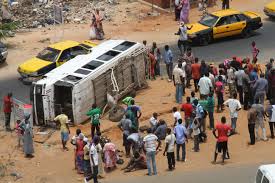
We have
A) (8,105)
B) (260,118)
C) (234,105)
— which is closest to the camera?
(260,118)

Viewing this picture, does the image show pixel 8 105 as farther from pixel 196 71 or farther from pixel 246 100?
pixel 246 100

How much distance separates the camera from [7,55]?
30.8 metres

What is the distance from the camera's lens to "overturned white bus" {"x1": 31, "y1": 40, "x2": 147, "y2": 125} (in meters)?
22.4

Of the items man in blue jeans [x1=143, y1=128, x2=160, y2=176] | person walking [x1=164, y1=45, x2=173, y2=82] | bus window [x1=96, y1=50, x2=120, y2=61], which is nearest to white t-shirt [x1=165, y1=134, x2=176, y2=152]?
man in blue jeans [x1=143, y1=128, x2=160, y2=176]

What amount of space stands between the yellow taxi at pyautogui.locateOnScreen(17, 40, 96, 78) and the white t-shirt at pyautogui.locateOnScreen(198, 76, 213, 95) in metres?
6.73

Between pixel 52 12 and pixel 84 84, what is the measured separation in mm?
15149

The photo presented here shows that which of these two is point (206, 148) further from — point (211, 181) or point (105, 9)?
point (105, 9)

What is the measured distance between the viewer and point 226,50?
96.9 feet

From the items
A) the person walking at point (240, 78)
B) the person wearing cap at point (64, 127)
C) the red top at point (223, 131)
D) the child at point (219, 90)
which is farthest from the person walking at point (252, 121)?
the person wearing cap at point (64, 127)

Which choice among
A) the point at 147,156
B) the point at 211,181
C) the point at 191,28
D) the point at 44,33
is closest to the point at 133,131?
the point at 147,156

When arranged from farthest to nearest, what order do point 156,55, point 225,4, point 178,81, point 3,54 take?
point 225,4, point 3,54, point 156,55, point 178,81

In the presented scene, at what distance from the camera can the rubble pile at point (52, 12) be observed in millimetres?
36188

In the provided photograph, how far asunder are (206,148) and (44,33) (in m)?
16.7

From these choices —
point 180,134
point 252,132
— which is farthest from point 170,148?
point 252,132
